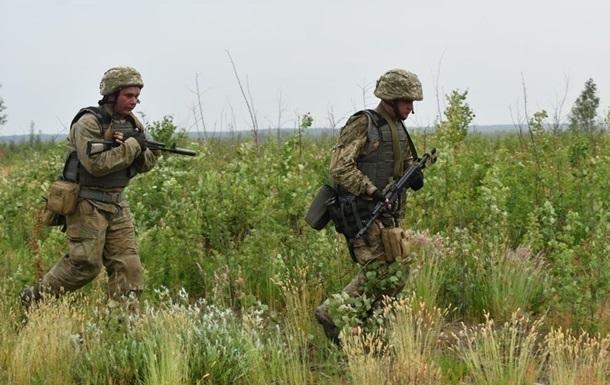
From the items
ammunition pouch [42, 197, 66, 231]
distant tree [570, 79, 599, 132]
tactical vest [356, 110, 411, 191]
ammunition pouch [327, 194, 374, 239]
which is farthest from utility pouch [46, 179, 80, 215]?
distant tree [570, 79, 599, 132]

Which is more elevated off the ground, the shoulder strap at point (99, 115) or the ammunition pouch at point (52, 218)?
the shoulder strap at point (99, 115)

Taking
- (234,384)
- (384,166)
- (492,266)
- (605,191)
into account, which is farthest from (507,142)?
(234,384)

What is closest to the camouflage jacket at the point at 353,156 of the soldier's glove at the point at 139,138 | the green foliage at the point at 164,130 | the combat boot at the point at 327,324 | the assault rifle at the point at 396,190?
the assault rifle at the point at 396,190

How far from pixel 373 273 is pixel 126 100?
7.20 feet

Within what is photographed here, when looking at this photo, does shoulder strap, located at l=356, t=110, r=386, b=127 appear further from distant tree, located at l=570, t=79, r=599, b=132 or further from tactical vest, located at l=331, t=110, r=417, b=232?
distant tree, located at l=570, t=79, r=599, b=132

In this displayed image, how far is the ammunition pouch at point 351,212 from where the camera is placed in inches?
215

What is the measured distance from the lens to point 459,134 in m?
9.71

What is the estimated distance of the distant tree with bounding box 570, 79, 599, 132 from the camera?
53.9 feet

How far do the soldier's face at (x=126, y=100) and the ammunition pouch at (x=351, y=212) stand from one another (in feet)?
5.42

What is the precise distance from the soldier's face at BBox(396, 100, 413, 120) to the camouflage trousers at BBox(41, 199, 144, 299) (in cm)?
217

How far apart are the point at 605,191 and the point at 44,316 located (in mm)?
4840

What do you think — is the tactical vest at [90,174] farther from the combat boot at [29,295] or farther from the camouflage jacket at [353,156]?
the camouflage jacket at [353,156]

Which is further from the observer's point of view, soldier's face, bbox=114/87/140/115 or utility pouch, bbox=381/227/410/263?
soldier's face, bbox=114/87/140/115

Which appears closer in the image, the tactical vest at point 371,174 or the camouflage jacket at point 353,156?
the camouflage jacket at point 353,156
